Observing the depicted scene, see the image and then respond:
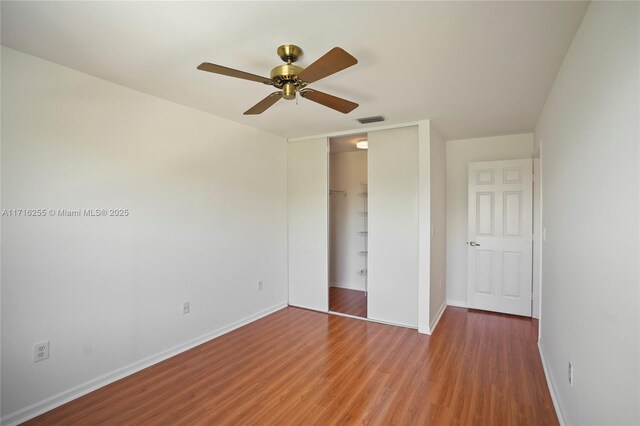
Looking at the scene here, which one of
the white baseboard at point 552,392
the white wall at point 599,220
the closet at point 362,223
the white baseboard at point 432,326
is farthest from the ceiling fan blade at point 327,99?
the white baseboard at point 432,326

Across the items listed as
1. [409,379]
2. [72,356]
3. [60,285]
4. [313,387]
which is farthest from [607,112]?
[72,356]

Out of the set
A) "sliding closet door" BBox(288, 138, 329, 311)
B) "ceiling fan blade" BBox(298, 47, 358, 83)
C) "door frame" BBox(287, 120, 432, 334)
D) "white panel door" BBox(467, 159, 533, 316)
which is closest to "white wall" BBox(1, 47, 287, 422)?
"sliding closet door" BBox(288, 138, 329, 311)

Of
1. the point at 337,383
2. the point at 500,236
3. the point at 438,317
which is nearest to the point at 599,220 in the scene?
the point at 337,383

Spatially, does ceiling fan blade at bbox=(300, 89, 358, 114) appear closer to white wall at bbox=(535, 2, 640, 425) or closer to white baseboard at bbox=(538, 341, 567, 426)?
white wall at bbox=(535, 2, 640, 425)

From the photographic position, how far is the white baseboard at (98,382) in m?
2.04

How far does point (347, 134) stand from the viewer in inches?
159

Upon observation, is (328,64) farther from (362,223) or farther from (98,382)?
(362,223)

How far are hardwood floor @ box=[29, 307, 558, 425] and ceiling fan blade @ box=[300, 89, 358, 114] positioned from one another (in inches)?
83.3

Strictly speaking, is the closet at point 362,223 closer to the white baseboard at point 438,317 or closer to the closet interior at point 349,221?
the closet interior at point 349,221

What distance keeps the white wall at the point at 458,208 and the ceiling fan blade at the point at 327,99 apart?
2.98 metres

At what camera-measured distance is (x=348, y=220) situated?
219 inches

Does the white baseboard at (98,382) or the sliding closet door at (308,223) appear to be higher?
the sliding closet door at (308,223)

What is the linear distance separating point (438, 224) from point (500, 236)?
36.8 inches

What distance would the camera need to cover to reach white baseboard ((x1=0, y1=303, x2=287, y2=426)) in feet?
6.71
